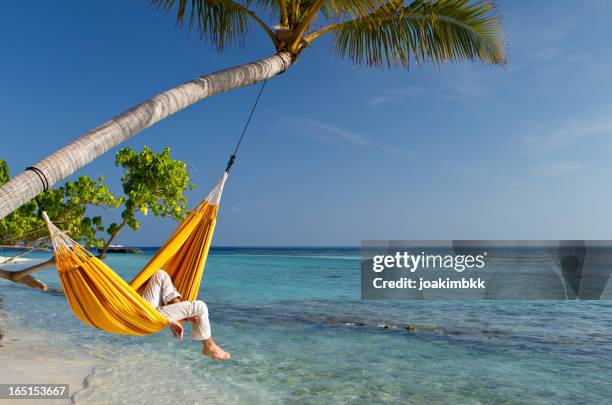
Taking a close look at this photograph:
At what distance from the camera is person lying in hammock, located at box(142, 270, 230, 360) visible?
2.64 meters

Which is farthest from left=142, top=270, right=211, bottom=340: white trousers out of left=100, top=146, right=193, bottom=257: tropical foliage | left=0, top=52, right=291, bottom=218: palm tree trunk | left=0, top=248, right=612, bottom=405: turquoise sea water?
left=0, top=248, right=612, bottom=405: turquoise sea water

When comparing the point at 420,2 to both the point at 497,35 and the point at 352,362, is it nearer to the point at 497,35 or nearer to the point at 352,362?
the point at 497,35

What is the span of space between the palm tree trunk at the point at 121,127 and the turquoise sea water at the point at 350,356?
12.5ft

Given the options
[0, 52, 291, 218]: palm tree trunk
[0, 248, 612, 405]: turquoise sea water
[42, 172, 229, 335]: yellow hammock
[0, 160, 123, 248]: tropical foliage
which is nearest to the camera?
[0, 52, 291, 218]: palm tree trunk

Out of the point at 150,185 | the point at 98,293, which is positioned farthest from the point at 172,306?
the point at 150,185

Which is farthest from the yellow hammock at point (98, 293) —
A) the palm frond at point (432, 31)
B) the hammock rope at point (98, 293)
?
the palm frond at point (432, 31)

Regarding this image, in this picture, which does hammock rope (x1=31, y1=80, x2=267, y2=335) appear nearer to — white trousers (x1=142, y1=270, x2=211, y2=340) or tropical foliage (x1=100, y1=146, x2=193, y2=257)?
white trousers (x1=142, y1=270, x2=211, y2=340)

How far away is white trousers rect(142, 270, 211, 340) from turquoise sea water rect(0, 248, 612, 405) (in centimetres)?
290

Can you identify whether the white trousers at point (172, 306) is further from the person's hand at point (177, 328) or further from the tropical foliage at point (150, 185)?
the tropical foliage at point (150, 185)

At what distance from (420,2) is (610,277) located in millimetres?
25145

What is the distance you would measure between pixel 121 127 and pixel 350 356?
19.7 ft

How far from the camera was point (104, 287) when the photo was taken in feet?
7.83

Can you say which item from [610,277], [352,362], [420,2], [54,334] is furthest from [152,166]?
[610,277]

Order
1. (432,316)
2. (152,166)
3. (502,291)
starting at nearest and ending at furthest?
(152,166), (432,316), (502,291)
